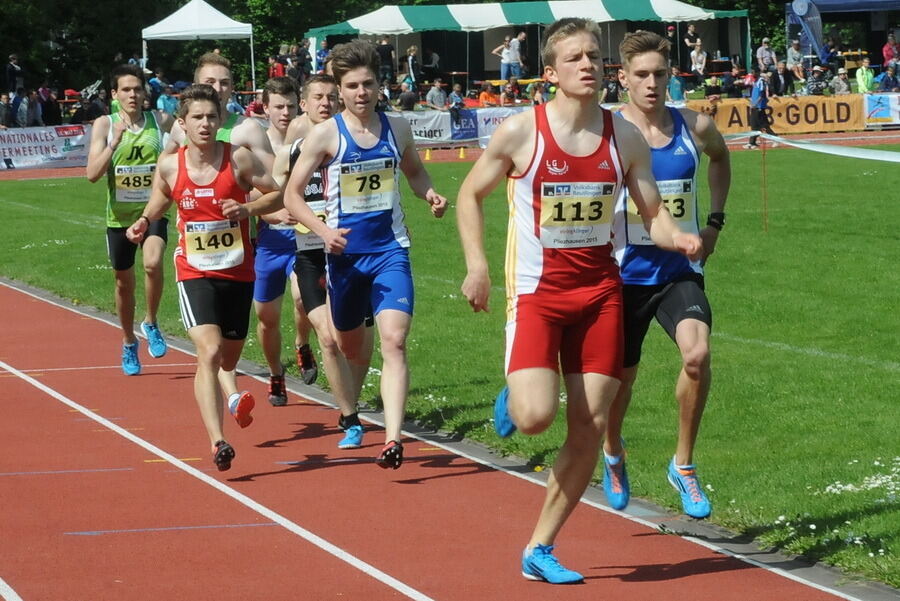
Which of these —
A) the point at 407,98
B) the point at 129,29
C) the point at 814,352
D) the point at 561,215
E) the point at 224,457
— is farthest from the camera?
the point at 129,29

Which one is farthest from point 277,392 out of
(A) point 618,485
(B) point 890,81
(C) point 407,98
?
(B) point 890,81

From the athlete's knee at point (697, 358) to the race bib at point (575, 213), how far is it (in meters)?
1.15

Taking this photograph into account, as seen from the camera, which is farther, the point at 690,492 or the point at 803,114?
the point at 803,114

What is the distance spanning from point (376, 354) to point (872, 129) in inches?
1206

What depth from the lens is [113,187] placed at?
38.9 feet

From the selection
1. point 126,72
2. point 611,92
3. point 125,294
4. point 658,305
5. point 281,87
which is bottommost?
point 125,294

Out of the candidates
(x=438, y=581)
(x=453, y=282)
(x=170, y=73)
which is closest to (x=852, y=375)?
(x=438, y=581)

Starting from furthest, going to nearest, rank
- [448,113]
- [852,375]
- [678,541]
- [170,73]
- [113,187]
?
[170,73] < [448,113] < [113,187] < [852,375] < [678,541]

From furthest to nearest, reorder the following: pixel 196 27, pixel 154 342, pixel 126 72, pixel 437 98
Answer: pixel 196 27
pixel 437 98
pixel 154 342
pixel 126 72

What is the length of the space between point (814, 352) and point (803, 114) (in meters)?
29.2

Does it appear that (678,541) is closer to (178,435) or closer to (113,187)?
(178,435)

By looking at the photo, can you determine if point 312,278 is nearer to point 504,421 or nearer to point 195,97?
point 195,97

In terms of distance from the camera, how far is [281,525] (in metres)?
7.18

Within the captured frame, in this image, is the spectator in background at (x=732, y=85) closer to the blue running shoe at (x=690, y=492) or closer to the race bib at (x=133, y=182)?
the race bib at (x=133, y=182)
